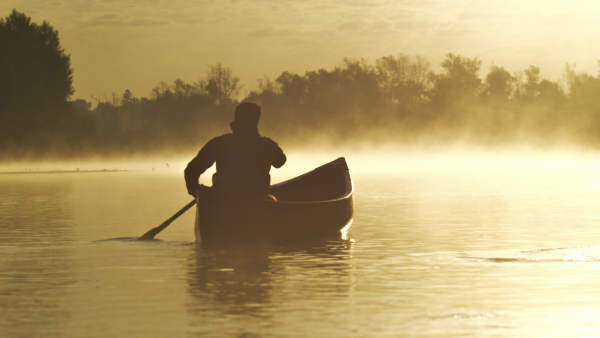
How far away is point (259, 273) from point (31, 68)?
192ft

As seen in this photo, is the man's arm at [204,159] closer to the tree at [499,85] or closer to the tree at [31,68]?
the tree at [31,68]

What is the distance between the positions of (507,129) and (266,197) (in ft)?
303

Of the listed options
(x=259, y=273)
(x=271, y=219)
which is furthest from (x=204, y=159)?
(x=259, y=273)

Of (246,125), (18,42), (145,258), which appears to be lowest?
(145,258)

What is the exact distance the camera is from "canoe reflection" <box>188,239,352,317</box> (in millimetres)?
→ 10211

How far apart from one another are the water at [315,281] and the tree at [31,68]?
47.9 m

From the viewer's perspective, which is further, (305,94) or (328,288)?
(305,94)

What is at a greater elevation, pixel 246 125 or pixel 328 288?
pixel 246 125

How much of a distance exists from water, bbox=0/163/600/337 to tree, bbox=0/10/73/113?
47.9 metres

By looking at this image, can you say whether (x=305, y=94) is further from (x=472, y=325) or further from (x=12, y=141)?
(x=472, y=325)

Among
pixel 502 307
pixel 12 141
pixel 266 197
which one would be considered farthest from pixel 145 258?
pixel 12 141

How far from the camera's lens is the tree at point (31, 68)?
6838 centimetres

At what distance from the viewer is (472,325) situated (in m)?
8.80

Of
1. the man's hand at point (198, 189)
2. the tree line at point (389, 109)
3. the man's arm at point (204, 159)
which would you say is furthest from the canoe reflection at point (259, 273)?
the tree line at point (389, 109)
